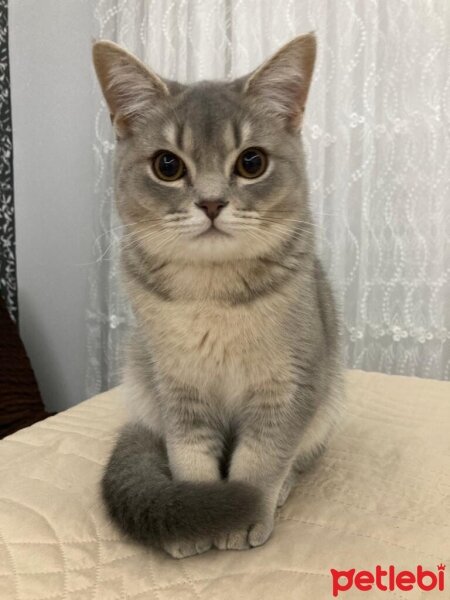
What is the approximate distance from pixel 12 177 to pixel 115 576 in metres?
1.55

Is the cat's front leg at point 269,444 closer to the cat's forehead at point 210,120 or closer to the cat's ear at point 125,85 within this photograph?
the cat's forehead at point 210,120

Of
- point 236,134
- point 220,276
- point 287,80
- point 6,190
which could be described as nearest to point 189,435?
point 220,276

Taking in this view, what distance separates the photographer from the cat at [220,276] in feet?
2.70

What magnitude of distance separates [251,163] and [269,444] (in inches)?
17.2

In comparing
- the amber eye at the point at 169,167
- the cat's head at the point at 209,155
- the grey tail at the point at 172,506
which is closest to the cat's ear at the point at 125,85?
the cat's head at the point at 209,155

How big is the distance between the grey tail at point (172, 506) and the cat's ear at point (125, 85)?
57cm

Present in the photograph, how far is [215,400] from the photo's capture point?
0.92 metres

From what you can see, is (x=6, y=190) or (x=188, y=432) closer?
(x=188, y=432)

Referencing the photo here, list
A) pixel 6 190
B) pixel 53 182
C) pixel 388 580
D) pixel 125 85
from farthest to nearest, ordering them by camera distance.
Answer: pixel 53 182, pixel 6 190, pixel 125 85, pixel 388 580

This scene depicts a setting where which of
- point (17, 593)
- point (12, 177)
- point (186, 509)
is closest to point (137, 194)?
point (186, 509)

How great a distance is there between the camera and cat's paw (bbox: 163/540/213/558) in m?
0.76

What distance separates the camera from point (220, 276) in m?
0.87

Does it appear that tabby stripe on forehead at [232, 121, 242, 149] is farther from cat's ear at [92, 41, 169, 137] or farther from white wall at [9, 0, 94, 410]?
white wall at [9, 0, 94, 410]

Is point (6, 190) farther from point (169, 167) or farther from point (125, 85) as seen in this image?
point (169, 167)
